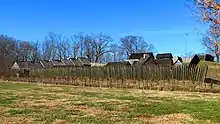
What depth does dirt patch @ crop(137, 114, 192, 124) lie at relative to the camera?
8.77 metres

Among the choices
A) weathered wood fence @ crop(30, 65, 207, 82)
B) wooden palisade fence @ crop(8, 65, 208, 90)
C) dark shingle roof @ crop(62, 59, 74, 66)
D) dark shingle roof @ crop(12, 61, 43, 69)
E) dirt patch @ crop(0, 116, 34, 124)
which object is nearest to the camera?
dirt patch @ crop(0, 116, 34, 124)

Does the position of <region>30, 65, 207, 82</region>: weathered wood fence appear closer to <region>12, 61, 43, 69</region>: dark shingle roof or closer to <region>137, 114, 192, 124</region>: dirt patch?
<region>137, 114, 192, 124</region>: dirt patch

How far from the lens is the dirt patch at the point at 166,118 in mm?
8773

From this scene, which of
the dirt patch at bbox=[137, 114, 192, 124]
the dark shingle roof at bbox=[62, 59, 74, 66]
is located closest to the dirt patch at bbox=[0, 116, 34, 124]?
the dirt patch at bbox=[137, 114, 192, 124]

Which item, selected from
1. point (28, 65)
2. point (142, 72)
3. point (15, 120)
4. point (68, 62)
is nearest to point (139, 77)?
point (142, 72)

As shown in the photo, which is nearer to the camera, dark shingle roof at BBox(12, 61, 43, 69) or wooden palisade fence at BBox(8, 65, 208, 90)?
wooden palisade fence at BBox(8, 65, 208, 90)

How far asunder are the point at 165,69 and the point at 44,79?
48.4 ft

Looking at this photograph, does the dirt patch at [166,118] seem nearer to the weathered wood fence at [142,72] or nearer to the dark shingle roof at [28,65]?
the weathered wood fence at [142,72]

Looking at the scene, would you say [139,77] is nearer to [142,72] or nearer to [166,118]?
[142,72]

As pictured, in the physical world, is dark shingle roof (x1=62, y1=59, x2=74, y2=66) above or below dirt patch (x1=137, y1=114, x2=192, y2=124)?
above

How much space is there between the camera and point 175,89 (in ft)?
80.6

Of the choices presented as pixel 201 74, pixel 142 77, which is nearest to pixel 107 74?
pixel 142 77

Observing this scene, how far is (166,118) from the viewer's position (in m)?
9.28

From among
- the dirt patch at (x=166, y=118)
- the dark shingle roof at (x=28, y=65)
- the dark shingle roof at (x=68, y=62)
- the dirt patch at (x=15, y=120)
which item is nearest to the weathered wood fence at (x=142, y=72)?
the dirt patch at (x=166, y=118)
